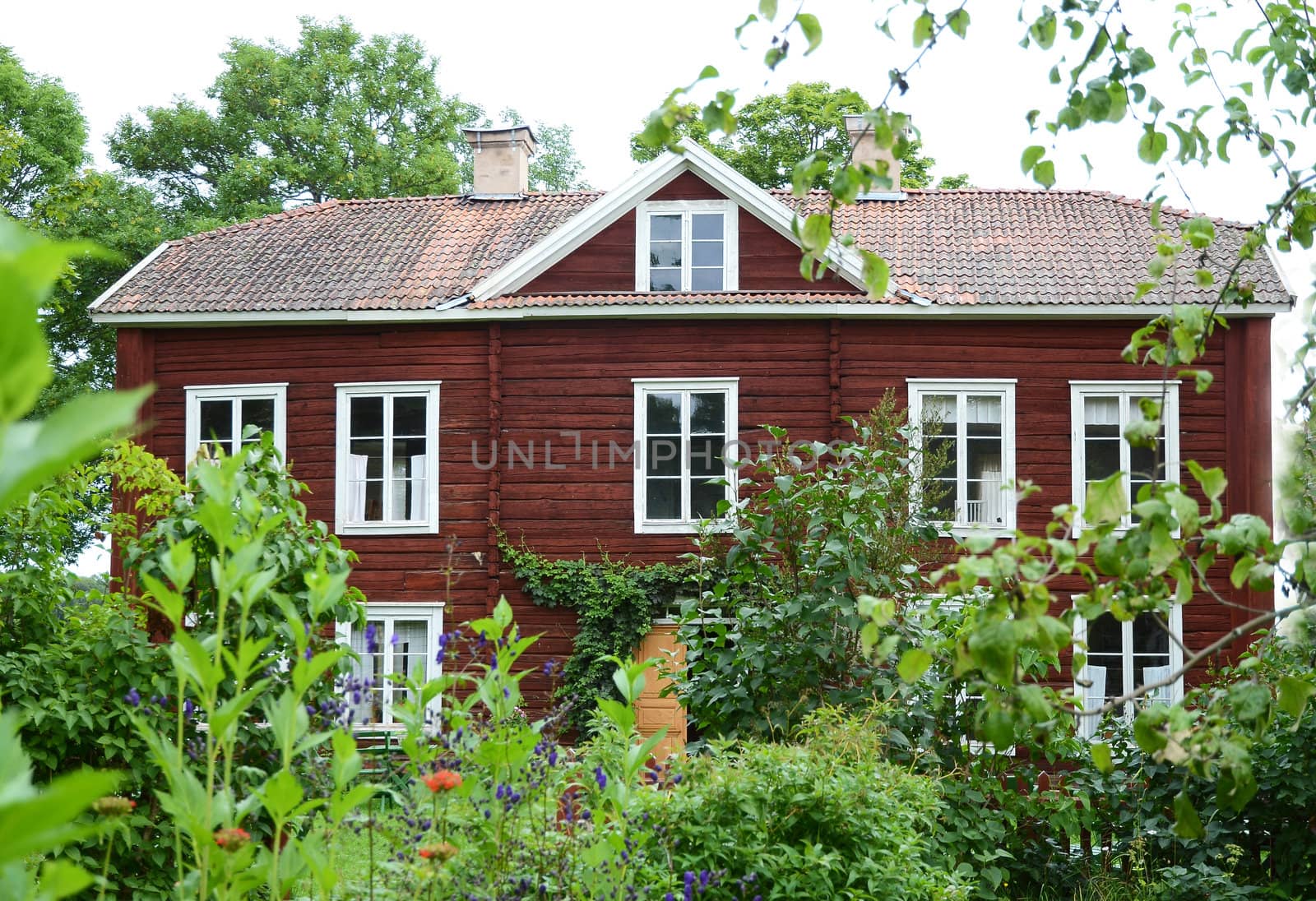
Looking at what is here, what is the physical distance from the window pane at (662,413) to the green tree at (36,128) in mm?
18247

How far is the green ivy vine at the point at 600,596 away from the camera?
16.1m

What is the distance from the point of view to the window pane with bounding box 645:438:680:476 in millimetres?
16844

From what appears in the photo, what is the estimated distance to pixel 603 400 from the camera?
55.7ft

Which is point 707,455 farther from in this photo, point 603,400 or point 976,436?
point 976,436

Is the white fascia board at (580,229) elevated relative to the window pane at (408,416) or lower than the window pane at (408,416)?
elevated

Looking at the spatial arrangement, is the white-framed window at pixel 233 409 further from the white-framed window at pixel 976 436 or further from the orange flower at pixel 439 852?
the orange flower at pixel 439 852

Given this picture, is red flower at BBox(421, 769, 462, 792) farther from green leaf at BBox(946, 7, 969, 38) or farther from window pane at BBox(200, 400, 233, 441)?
window pane at BBox(200, 400, 233, 441)

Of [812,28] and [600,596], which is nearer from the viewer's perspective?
[812,28]

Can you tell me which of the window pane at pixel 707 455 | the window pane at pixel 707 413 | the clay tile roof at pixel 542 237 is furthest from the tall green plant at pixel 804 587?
the clay tile roof at pixel 542 237

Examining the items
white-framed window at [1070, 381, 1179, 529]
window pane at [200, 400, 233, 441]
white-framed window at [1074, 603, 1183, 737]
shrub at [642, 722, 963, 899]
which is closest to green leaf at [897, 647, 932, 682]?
shrub at [642, 722, 963, 899]

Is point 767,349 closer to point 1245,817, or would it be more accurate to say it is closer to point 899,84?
point 1245,817

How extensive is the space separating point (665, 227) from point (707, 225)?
578 millimetres

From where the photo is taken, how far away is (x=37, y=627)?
6.43 meters

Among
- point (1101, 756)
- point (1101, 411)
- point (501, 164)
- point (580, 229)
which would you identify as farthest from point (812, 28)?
point (501, 164)
